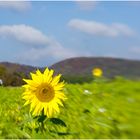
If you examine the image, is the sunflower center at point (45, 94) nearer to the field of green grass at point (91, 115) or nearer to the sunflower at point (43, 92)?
the sunflower at point (43, 92)

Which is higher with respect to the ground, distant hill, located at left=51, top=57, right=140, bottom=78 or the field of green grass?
distant hill, located at left=51, top=57, right=140, bottom=78

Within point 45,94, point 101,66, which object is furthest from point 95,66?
point 45,94

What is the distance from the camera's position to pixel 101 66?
3396 millimetres

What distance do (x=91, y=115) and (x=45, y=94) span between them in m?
0.67

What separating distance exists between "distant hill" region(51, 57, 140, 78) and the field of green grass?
0.21ft

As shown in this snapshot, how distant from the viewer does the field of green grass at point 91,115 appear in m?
2.23

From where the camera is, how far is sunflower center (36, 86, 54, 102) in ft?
9.50

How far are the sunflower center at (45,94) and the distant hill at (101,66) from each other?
356 mm

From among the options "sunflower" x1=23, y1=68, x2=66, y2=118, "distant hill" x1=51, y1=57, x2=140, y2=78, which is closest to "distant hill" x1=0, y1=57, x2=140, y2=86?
"distant hill" x1=51, y1=57, x2=140, y2=78

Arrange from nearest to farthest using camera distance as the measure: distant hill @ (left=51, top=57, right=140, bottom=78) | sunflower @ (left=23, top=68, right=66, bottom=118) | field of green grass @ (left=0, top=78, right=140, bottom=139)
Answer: field of green grass @ (left=0, top=78, right=140, bottom=139) < distant hill @ (left=51, top=57, right=140, bottom=78) < sunflower @ (left=23, top=68, right=66, bottom=118)

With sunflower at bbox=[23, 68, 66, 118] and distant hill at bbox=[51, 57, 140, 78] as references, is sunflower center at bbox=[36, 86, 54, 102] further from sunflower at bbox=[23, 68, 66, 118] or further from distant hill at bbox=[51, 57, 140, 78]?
distant hill at bbox=[51, 57, 140, 78]

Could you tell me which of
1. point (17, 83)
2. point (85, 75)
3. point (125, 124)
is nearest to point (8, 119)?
point (85, 75)

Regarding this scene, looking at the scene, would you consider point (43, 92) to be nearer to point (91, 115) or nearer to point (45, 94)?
point (45, 94)

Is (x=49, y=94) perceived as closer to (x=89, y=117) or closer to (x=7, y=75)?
(x=89, y=117)
